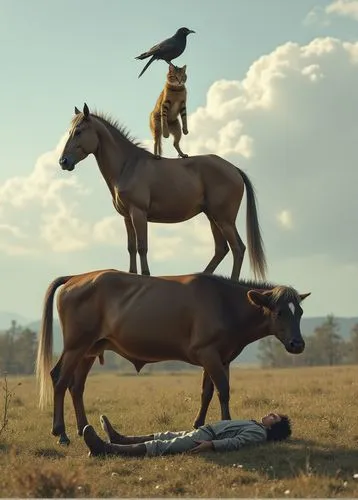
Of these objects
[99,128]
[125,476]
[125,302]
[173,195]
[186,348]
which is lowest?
[125,476]

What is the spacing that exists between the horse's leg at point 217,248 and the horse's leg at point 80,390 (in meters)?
2.78

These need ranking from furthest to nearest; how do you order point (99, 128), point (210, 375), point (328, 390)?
1. point (328, 390)
2. point (99, 128)
3. point (210, 375)

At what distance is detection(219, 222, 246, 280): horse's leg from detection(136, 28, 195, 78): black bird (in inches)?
124

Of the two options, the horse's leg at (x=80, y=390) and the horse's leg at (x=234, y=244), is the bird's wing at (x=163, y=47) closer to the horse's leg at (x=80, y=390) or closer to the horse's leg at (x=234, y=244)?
the horse's leg at (x=234, y=244)

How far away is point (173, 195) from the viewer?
11336mm

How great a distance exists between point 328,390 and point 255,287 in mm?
10766

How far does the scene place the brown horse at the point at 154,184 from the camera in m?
11.0

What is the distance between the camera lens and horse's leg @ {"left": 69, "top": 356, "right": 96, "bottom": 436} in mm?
11180

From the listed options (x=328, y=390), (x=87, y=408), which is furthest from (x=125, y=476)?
(x=328, y=390)

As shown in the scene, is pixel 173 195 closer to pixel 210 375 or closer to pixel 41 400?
pixel 210 375

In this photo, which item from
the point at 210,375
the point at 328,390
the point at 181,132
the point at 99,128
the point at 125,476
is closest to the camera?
the point at 125,476

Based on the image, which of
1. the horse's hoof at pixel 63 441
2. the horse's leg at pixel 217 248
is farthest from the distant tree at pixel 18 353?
the horse's hoof at pixel 63 441

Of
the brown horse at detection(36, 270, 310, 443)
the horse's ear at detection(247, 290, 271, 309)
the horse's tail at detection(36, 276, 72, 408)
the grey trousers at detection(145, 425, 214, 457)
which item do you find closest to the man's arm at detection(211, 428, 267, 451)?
the grey trousers at detection(145, 425, 214, 457)

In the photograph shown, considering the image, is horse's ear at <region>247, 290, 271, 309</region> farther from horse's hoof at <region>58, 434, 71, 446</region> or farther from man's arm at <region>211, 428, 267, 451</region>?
horse's hoof at <region>58, 434, 71, 446</region>
